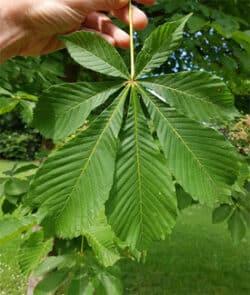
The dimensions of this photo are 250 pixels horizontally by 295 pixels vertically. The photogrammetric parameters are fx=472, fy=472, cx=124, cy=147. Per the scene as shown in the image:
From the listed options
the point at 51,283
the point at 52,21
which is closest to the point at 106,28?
the point at 52,21

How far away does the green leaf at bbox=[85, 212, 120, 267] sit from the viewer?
1.32m

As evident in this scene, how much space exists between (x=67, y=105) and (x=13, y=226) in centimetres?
74

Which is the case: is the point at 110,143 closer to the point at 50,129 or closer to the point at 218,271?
the point at 50,129

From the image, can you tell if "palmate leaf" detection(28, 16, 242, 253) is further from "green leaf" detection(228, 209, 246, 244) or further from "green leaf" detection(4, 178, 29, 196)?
"green leaf" detection(228, 209, 246, 244)

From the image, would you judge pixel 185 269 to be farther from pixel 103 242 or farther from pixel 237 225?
pixel 103 242

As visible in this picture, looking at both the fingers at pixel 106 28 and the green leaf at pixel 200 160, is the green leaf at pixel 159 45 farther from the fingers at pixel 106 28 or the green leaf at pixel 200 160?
the fingers at pixel 106 28

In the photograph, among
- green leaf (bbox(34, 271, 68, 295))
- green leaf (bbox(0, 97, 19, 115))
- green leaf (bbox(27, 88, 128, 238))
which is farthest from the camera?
green leaf (bbox(0, 97, 19, 115))

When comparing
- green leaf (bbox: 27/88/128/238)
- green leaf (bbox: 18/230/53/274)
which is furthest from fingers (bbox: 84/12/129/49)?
green leaf (bbox: 18/230/53/274)

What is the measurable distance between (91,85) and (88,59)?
0.05 meters

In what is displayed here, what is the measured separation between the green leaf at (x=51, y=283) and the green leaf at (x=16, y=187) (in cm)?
51

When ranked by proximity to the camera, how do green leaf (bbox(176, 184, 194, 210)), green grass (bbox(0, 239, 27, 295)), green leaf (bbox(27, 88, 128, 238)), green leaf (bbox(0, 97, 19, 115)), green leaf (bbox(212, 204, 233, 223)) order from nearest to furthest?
green leaf (bbox(27, 88, 128, 238))
green leaf (bbox(176, 184, 194, 210))
green leaf (bbox(0, 97, 19, 115))
green leaf (bbox(212, 204, 233, 223))
green grass (bbox(0, 239, 27, 295))

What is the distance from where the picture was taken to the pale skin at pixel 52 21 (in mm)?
899

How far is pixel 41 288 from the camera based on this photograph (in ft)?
4.82

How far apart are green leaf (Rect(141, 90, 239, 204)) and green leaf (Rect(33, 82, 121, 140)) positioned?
126 millimetres
